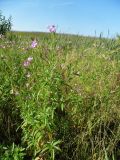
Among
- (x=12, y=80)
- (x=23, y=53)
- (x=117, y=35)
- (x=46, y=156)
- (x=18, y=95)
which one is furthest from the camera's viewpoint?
(x=117, y=35)

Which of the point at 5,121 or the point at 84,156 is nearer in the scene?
the point at 84,156

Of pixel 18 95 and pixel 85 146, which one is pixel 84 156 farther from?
pixel 18 95

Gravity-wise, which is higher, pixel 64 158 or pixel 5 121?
pixel 5 121

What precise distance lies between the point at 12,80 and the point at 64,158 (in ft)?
3.27

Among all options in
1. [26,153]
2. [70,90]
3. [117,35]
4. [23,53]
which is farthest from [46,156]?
[117,35]

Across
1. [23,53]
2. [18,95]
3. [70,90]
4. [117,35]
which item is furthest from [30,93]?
[117,35]

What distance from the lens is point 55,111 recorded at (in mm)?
3535

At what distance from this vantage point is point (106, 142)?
3615 millimetres

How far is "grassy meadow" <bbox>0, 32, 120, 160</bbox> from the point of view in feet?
11.0

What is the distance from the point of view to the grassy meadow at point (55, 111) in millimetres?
3355

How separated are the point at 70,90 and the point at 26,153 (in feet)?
2.40

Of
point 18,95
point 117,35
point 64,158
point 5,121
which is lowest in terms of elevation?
point 64,158

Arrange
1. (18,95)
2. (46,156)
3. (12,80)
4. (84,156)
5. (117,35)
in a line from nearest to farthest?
(46,156)
(84,156)
(18,95)
(12,80)
(117,35)

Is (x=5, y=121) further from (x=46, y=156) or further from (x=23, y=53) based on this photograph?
(x=23, y=53)
